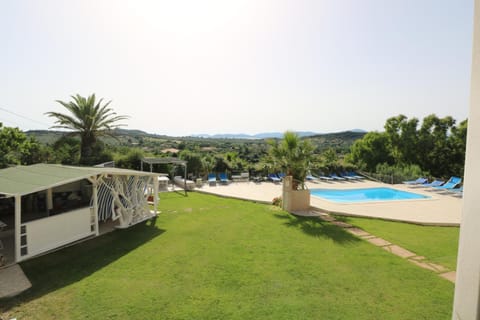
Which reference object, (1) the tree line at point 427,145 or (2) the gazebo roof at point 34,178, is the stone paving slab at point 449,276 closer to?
(2) the gazebo roof at point 34,178

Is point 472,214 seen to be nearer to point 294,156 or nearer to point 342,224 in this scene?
point 342,224

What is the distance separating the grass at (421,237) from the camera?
301 inches

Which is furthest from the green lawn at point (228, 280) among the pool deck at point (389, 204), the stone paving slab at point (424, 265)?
the pool deck at point (389, 204)

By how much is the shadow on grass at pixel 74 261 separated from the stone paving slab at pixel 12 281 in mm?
119

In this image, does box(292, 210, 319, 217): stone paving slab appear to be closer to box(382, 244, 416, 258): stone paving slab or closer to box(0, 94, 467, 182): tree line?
box(0, 94, 467, 182): tree line

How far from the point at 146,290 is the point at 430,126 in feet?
107

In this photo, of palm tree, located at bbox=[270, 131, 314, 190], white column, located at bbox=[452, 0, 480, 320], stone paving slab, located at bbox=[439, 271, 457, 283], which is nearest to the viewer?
white column, located at bbox=[452, 0, 480, 320]

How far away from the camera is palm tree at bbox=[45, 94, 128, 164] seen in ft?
68.6

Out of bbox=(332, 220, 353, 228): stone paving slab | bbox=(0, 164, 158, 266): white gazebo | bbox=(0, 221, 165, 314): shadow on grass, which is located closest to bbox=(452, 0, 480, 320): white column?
bbox=(0, 221, 165, 314): shadow on grass

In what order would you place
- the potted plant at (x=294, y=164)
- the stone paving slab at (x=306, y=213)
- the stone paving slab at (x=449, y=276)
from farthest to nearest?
the potted plant at (x=294, y=164)
the stone paving slab at (x=306, y=213)
the stone paving slab at (x=449, y=276)

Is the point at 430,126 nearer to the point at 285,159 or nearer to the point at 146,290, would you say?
the point at 285,159

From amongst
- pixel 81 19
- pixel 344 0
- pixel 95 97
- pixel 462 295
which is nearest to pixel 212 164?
pixel 95 97

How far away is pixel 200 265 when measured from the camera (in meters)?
6.90

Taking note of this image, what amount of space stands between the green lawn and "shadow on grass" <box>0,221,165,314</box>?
0.09 ft
